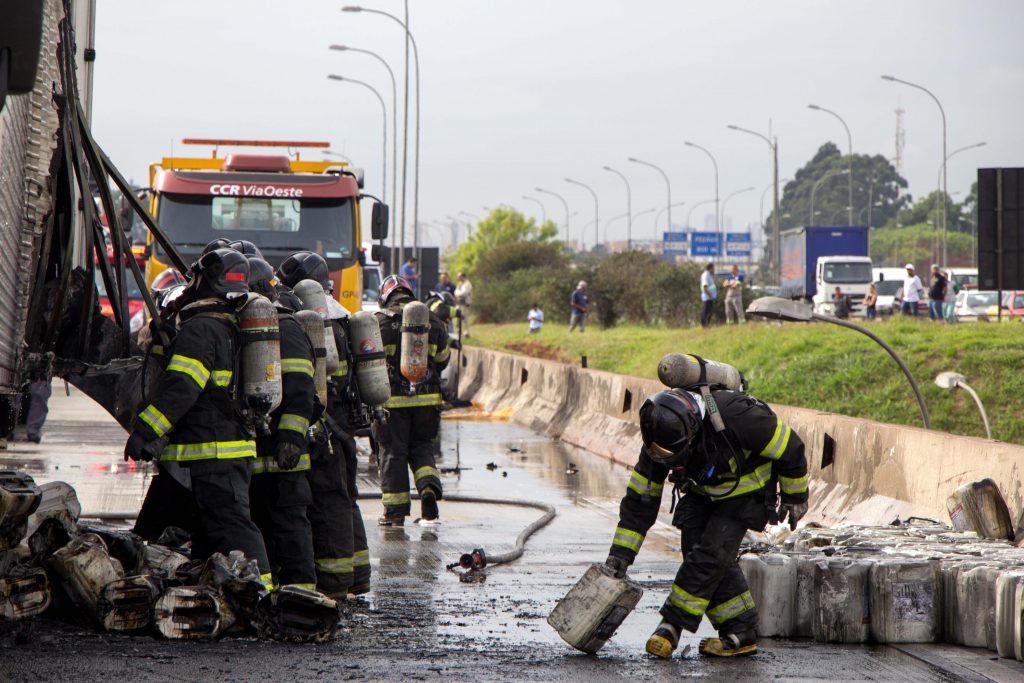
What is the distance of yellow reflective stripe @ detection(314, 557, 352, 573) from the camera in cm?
769

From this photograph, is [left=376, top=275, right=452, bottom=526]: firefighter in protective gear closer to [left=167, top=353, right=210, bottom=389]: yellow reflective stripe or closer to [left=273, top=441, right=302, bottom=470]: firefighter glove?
[left=273, top=441, right=302, bottom=470]: firefighter glove

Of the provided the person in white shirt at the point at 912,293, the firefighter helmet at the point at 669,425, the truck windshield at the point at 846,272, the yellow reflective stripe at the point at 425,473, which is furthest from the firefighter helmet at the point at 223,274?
the truck windshield at the point at 846,272

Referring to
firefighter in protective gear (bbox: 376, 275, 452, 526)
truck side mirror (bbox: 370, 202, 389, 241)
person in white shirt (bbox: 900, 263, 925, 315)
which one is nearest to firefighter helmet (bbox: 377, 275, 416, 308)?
firefighter in protective gear (bbox: 376, 275, 452, 526)

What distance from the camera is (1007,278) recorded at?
48.9 ft

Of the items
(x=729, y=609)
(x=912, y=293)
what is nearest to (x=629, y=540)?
(x=729, y=609)

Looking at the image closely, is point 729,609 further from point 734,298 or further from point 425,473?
point 734,298

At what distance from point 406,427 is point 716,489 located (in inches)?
179

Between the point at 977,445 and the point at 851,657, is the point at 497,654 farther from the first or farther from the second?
the point at 977,445

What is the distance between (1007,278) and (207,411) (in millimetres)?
10398

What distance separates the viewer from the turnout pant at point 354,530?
313 inches

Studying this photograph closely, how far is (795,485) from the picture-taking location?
21.7 feet

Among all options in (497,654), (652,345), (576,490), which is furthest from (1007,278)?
(652,345)

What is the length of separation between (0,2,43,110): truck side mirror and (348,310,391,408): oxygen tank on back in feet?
13.8

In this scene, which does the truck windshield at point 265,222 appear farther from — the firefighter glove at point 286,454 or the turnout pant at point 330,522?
the firefighter glove at point 286,454
